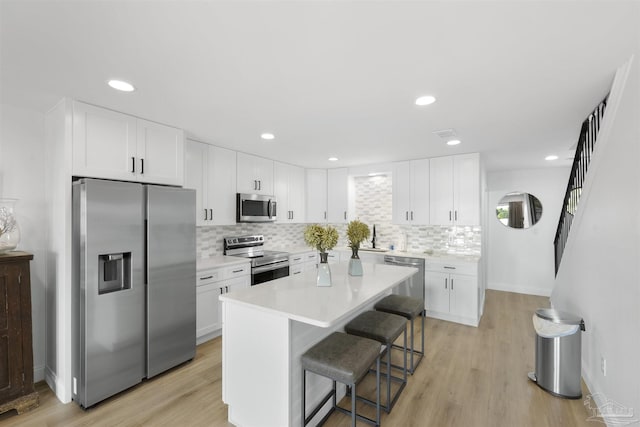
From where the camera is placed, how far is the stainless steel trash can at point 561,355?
2.39m

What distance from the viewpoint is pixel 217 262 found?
3674 mm

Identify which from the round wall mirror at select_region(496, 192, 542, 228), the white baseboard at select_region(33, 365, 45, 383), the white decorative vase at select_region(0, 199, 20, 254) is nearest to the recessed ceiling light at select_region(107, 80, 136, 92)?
the white decorative vase at select_region(0, 199, 20, 254)

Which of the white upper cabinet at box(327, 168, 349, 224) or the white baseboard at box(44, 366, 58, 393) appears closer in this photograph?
the white baseboard at box(44, 366, 58, 393)

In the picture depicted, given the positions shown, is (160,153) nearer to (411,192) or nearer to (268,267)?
(268,267)

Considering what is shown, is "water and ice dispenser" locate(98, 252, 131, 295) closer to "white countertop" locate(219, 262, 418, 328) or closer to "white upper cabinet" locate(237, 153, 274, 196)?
"white countertop" locate(219, 262, 418, 328)

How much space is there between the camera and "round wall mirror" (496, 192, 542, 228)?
5559mm

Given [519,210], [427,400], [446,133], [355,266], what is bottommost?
[427,400]

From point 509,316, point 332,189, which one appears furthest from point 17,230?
point 509,316

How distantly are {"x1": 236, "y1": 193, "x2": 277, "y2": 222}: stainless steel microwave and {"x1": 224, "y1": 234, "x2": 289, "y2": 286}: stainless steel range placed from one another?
0.45 m

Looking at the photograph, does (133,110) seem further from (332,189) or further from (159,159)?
(332,189)

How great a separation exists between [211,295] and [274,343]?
6.18 ft

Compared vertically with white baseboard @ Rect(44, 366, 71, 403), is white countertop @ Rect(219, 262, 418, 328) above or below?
above

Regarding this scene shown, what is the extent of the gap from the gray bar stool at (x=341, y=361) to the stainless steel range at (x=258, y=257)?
6.98 feet

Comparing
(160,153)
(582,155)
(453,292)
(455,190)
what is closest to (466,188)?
(455,190)
